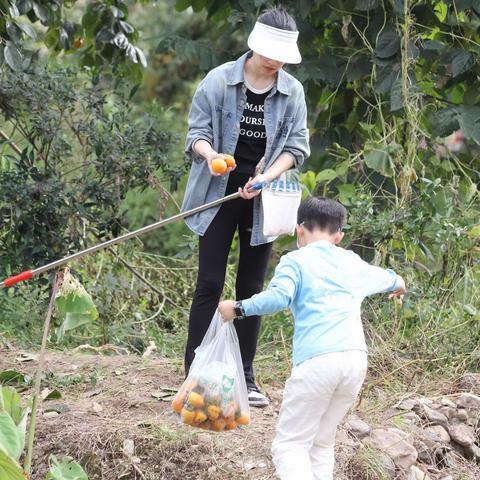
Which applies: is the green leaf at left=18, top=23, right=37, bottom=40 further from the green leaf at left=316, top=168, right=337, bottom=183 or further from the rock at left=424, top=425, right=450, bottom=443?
the rock at left=424, top=425, right=450, bottom=443

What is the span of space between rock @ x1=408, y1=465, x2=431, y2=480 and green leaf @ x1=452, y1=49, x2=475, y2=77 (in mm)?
2477

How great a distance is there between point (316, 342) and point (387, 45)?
9.30 ft

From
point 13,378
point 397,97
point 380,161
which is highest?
point 397,97

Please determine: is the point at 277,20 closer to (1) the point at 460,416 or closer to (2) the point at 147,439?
(2) the point at 147,439

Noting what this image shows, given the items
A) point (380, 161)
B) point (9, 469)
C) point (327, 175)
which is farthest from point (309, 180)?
point (9, 469)

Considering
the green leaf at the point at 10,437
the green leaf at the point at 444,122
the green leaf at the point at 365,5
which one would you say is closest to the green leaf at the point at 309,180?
the green leaf at the point at 444,122

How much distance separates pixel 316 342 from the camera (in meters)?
3.72

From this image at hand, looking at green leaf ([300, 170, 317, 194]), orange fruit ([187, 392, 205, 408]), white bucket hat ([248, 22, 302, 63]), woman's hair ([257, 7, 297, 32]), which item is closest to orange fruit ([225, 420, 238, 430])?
orange fruit ([187, 392, 205, 408])

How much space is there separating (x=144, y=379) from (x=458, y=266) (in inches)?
74.9

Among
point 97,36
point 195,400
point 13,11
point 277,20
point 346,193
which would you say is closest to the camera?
point 195,400

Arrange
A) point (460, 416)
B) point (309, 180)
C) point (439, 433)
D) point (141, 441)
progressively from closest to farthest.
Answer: point (141, 441) → point (439, 433) → point (460, 416) → point (309, 180)

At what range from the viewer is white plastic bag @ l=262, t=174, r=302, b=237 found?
4.34m

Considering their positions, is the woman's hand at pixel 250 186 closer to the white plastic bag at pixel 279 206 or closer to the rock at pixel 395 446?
the white plastic bag at pixel 279 206

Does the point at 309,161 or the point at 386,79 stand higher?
the point at 386,79
